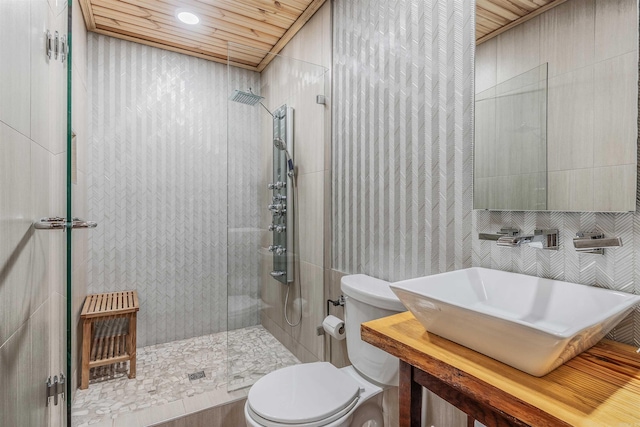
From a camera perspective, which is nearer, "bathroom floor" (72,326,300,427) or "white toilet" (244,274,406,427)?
"white toilet" (244,274,406,427)

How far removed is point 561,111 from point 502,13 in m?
0.42

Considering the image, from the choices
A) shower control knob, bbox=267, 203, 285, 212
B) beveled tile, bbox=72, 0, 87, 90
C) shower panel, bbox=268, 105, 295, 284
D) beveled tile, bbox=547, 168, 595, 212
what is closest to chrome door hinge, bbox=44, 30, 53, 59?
beveled tile, bbox=72, 0, 87, 90

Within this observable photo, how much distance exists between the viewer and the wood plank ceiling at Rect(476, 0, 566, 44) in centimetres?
106

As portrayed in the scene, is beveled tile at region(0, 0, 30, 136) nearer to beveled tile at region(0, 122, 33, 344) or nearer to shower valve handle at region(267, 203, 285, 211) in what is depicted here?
beveled tile at region(0, 122, 33, 344)

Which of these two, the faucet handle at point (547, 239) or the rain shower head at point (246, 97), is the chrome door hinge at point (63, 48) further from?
the faucet handle at point (547, 239)

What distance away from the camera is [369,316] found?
4.75ft

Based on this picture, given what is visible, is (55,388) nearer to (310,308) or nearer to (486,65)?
(310,308)

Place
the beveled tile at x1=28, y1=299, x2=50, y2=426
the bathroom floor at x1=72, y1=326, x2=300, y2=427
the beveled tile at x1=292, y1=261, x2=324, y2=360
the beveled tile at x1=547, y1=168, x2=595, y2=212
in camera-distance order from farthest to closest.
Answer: the beveled tile at x1=292, y1=261, x2=324, y2=360
the bathroom floor at x1=72, y1=326, x2=300, y2=427
the beveled tile at x1=28, y1=299, x2=50, y2=426
the beveled tile at x1=547, y1=168, x2=595, y2=212

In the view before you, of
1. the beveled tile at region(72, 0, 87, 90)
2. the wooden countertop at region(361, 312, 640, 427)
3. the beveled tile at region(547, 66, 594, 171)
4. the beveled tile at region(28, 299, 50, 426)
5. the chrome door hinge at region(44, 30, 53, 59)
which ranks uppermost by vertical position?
the beveled tile at region(72, 0, 87, 90)

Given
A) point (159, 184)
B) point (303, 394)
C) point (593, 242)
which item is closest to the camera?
point (593, 242)

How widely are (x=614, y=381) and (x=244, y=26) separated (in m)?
2.67

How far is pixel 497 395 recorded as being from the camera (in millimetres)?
644

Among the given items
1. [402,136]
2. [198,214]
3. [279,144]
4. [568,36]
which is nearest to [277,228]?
[279,144]

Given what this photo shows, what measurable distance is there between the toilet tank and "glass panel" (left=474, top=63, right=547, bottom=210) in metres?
0.54
